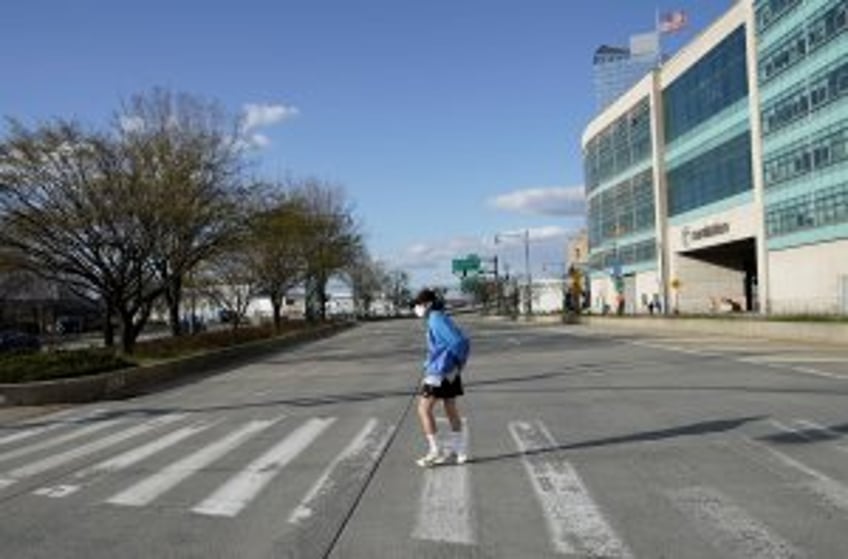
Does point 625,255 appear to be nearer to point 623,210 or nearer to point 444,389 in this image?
point 623,210

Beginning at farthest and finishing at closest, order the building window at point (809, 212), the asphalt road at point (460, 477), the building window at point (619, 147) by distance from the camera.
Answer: the building window at point (619, 147) < the building window at point (809, 212) < the asphalt road at point (460, 477)

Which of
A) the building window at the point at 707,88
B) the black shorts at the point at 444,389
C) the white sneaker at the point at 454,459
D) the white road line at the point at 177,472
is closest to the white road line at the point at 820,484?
the white sneaker at the point at 454,459

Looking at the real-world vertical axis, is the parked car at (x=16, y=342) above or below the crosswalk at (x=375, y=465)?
above

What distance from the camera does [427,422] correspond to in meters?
12.8

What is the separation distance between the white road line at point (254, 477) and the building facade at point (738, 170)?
51.0 meters

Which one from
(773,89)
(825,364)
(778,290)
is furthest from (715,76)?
(825,364)

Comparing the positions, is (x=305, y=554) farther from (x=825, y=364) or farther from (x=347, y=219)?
(x=347, y=219)

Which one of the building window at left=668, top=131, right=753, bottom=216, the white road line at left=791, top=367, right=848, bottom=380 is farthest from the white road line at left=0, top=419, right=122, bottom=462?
the building window at left=668, top=131, right=753, bottom=216

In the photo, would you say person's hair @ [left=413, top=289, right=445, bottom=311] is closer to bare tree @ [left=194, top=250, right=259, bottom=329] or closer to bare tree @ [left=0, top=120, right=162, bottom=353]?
bare tree @ [left=0, top=120, right=162, bottom=353]

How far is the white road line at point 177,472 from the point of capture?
1139 centimetres

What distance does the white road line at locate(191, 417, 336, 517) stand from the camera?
1057 cm

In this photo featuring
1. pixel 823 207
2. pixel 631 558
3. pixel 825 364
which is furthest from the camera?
pixel 823 207

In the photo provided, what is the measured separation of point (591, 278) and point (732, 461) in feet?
396

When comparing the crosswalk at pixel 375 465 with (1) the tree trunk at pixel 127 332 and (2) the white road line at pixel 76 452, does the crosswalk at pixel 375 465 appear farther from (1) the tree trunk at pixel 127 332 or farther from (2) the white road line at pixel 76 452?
(1) the tree trunk at pixel 127 332
